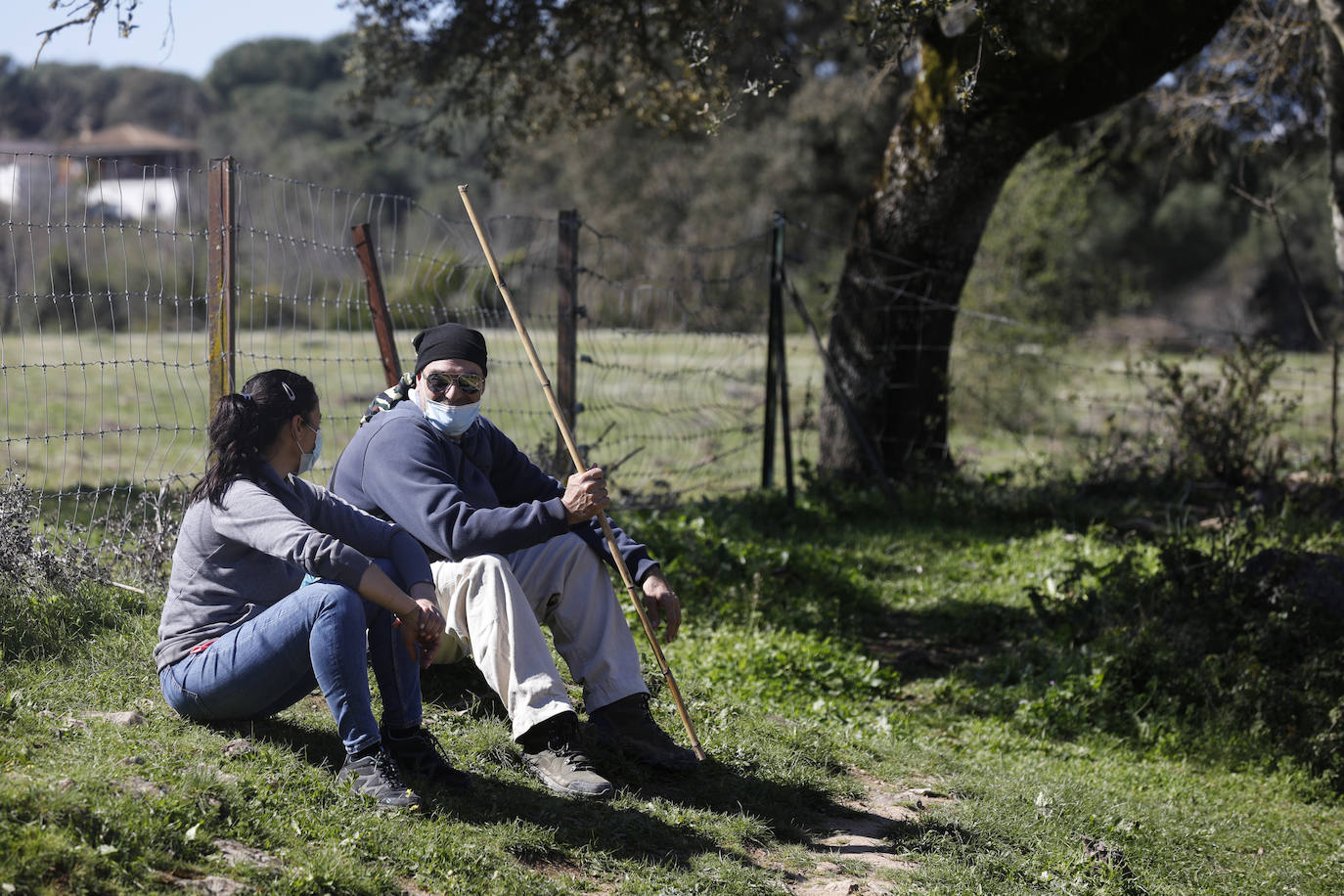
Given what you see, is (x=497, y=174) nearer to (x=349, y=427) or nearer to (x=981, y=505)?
(x=349, y=427)

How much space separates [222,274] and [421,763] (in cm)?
241

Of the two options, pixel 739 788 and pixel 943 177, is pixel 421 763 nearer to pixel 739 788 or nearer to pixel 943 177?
pixel 739 788

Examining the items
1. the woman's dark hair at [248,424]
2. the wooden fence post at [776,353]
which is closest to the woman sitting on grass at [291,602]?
the woman's dark hair at [248,424]

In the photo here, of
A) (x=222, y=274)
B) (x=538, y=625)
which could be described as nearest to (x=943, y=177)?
(x=222, y=274)

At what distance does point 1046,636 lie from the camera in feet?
21.5

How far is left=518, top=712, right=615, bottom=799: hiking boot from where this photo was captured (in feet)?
12.6

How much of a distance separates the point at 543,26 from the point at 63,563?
291 inches

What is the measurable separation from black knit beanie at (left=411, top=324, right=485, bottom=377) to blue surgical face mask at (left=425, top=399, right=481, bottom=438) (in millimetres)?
134

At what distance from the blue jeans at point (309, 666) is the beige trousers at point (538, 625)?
224mm

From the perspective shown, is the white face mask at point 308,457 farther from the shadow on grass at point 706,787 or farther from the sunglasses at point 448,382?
the shadow on grass at point 706,787

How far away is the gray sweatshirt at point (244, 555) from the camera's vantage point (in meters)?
Answer: 3.54

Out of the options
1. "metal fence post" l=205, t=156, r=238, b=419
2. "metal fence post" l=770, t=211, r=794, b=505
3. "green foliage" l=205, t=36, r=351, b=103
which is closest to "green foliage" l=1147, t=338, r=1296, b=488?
"metal fence post" l=770, t=211, r=794, b=505

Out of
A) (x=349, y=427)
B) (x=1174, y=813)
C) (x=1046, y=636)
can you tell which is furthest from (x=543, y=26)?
(x=1174, y=813)

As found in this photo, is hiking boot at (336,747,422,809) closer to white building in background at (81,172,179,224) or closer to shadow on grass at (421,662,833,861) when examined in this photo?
shadow on grass at (421,662,833,861)
